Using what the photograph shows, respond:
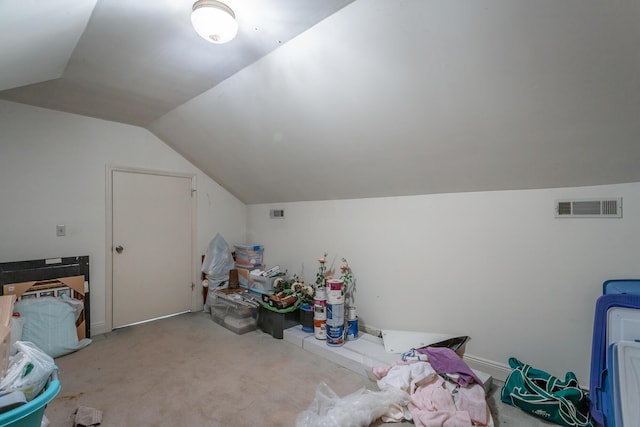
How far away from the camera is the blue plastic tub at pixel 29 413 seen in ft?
3.22

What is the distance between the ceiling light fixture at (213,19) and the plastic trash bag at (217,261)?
306 centimetres

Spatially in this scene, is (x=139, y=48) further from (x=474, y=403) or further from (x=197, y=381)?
(x=474, y=403)

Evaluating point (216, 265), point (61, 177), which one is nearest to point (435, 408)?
point (216, 265)

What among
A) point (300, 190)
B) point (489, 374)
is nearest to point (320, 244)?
point (300, 190)

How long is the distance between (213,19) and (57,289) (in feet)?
10.1

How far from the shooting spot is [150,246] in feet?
12.4

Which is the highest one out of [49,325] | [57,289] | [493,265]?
[493,265]

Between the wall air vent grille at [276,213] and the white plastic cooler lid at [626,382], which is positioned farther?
the wall air vent grille at [276,213]

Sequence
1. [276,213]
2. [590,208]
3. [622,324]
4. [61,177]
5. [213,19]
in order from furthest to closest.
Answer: [276,213] → [61,177] → [590,208] → [622,324] → [213,19]

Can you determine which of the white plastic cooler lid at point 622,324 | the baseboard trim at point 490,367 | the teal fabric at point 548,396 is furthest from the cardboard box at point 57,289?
the white plastic cooler lid at point 622,324

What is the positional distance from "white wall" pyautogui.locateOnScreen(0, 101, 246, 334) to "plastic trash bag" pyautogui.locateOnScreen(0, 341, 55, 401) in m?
2.31

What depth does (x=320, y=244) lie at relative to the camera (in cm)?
365

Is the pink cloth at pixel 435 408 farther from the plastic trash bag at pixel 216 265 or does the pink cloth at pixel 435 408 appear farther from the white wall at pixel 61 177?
the white wall at pixel 61 177

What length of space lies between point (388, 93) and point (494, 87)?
2.00 feet
